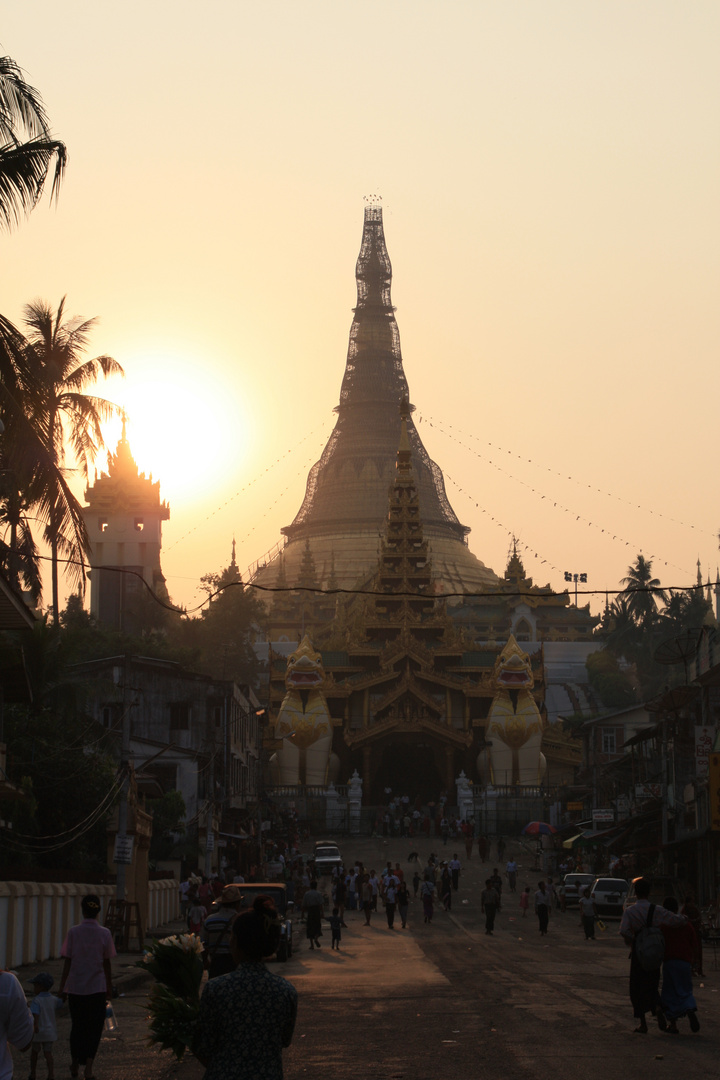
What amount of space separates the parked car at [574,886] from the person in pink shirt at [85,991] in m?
26.3

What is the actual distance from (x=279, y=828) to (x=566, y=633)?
53244mm

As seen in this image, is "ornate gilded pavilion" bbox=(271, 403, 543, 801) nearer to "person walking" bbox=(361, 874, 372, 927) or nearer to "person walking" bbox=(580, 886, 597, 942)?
"person walking" bbox=(361, 874, 372, 927)

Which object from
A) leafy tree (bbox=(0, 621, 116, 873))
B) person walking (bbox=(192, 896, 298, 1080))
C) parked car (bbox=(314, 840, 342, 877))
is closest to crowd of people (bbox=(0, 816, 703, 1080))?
person walking (bbox=(192, 896, 298, 1080))

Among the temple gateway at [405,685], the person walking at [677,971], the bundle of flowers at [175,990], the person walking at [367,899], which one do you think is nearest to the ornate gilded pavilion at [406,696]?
the temple gateway at [405,685]

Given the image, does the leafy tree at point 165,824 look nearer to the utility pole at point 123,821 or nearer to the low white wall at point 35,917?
the utility pole at point 123,821

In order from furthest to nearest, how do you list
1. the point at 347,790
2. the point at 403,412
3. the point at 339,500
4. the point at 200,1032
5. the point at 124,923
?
the point at 339,500 < the point at 403,412 < the point at 347,790 < the point at 124,923 < the point at 200,1032

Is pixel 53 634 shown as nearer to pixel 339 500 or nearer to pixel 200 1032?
pixel 200 1032

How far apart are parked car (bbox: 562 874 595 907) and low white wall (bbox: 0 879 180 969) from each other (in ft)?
45.4

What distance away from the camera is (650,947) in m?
13.1

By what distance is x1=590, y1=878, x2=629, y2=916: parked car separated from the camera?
Result: 32.9 metres

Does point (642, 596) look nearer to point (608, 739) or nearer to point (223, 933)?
point (608, 739)

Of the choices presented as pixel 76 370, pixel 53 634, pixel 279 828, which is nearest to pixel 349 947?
pixel 53 634

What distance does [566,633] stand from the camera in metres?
105

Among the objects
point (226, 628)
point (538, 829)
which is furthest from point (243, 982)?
point (226, 628)
